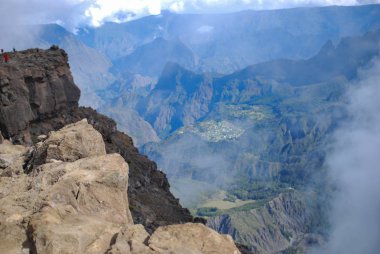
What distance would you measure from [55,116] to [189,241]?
74.9 metres

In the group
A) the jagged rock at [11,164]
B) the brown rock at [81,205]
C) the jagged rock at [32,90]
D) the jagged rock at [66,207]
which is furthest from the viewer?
the jagged rock at [32,90]

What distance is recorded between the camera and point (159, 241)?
896 inches

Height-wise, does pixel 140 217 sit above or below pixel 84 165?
below

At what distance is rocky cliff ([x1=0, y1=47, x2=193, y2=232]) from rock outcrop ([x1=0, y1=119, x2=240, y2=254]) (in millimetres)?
26004

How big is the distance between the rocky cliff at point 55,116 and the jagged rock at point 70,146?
938 inches

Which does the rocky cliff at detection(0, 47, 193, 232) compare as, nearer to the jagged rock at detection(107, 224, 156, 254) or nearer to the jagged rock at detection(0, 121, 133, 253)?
the jagged rock at detection(0, 121, 133, 253)

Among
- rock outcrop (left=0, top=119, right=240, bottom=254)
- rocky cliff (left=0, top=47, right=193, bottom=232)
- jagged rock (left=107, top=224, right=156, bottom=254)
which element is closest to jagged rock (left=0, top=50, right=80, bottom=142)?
rocky cliff (left=0, top=47, right=193, bottom=232)

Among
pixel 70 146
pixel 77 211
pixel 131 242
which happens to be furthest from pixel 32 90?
pixel 131 242

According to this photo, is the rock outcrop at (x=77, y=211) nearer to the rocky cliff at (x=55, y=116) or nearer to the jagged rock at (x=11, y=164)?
the jagged rock at (x=11, y=164)

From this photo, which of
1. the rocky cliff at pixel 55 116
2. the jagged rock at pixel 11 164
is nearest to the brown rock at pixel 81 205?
the jagged rock at pixel 11 164

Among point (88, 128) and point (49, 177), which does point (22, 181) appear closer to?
point (49, 177)

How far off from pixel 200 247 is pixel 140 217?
38221 mm

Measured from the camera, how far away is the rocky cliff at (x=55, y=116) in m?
75.0

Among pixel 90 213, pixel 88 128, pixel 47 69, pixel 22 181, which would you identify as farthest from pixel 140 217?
pixel 47 69
